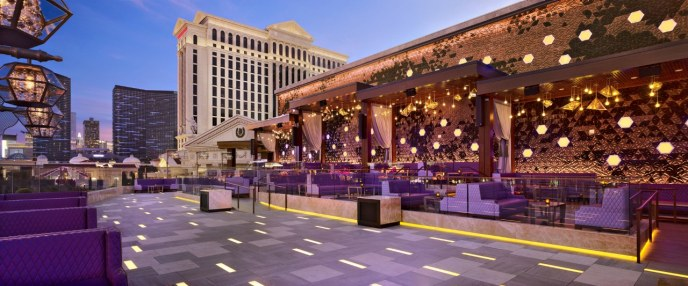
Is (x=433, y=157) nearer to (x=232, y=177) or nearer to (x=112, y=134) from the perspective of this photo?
(x=232, y=177)

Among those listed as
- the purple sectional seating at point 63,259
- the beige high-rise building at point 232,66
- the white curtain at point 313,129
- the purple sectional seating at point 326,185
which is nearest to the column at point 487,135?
the purple sectional seating at point 326,185

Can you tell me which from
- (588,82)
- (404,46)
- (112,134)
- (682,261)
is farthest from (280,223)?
(112,134)

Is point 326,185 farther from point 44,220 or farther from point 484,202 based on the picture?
point 44,220

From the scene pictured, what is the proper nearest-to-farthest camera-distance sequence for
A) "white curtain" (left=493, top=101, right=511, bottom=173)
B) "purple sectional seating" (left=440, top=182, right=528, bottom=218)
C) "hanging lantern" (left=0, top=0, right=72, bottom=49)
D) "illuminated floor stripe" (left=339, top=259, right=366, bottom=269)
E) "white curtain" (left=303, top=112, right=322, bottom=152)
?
"hanging lantern" (left=0, top=0, right=72, bottom=49), "illuminated floor stripe" (left=339, top=259, right=366, bottom=269), "purple sectional seating" (left=440, top=182, right=528, bottom=218), "white curtain" (left=493, top=101, right=511, bottom=173), "white curtain" (left=303, top=112, right=322, bottom=152)

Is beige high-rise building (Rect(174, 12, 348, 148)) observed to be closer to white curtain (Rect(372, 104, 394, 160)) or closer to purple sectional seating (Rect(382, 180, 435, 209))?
white curtain (Rect(372, 104, 394, 160))

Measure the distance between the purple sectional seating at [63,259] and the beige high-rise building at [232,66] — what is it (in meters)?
58.1

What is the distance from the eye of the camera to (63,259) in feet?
9.97

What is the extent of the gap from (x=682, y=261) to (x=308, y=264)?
5.47m

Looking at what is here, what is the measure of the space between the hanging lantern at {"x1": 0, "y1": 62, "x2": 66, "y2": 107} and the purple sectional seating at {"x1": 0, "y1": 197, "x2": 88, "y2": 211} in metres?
1.42

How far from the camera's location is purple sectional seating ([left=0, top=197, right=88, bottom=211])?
5.11 m

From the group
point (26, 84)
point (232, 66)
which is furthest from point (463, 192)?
point (232, 66)

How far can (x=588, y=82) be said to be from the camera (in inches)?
453

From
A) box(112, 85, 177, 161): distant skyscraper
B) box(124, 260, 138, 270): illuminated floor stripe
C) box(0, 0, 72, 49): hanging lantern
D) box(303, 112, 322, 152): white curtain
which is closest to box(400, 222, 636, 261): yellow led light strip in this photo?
box(124, 260, 138, 270): illuminated floor stripe

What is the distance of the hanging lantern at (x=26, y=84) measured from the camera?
15.9ft
